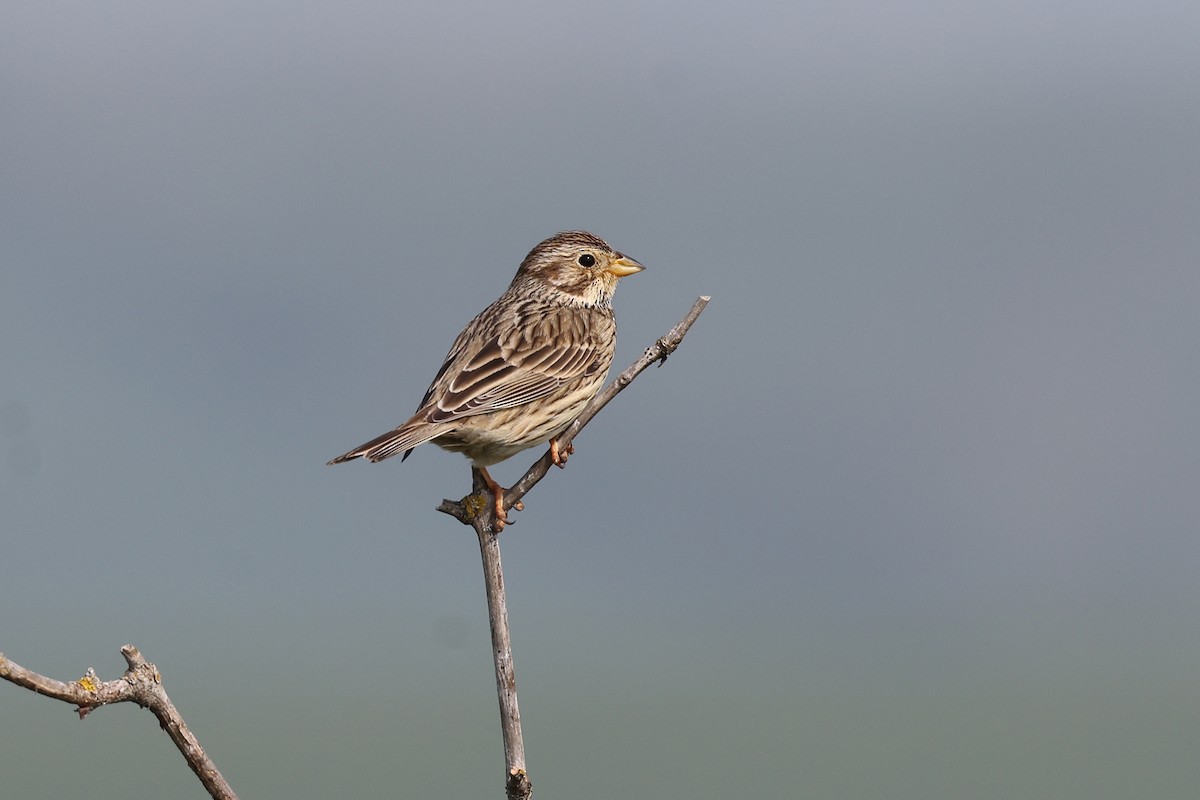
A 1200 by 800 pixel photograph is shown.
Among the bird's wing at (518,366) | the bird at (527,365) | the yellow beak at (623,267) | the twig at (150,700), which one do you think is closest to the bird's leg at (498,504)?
the bird at (527,365)

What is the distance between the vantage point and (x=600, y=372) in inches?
408

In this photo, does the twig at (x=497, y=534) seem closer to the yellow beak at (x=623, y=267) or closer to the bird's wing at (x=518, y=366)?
the bird's wing at (x=518, y=366)

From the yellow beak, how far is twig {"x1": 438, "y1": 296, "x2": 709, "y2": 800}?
2.90m

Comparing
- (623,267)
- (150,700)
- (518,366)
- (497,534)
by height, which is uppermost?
(623,267)

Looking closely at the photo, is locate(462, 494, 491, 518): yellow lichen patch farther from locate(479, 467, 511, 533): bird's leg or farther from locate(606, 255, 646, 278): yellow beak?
locate(606, 255, 646, 278): yellow beak

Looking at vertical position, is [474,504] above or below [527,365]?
below

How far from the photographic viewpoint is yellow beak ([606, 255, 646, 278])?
446 inches

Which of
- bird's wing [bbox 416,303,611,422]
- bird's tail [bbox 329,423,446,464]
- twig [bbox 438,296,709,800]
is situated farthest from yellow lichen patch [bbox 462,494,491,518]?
bird's wing [bbox 416,303,611,422]

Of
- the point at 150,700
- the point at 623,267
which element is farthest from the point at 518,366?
the point at 150,700

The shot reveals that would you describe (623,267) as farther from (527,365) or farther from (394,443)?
(394,443)

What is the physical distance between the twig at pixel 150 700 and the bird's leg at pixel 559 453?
349 cm

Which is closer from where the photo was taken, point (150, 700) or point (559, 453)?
point (150, 700)

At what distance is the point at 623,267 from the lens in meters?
11.4

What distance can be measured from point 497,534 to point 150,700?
9.12ft
